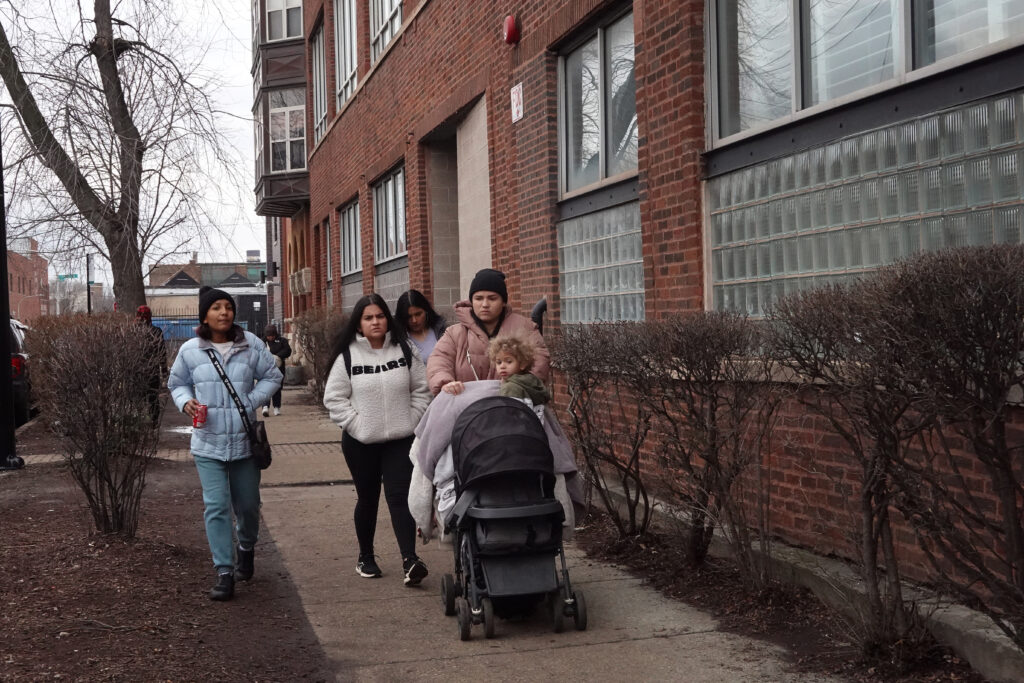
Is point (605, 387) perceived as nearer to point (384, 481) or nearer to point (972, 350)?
point (384, 481)

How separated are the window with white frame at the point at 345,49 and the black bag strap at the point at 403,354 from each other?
48.0 feet

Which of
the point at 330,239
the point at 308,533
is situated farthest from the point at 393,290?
the point at 308,533

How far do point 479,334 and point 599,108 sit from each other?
396 cm

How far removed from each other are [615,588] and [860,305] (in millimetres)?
2994

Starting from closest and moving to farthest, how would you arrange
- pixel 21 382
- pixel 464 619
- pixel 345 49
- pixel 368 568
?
1. pixel 464 619
2. pixel 368 568
3. pixel 21 382
4. pixel 345 49

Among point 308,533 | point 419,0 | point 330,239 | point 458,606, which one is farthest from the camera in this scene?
point 330,239

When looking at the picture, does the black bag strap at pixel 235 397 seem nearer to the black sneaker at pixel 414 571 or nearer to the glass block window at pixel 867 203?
the black sneaker at pixel 414 571

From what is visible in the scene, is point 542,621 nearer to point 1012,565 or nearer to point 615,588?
point 615,588

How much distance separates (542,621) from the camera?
5770 millimetres

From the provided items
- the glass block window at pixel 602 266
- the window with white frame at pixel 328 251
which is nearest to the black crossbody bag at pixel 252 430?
the glass block window at pixel 602 266

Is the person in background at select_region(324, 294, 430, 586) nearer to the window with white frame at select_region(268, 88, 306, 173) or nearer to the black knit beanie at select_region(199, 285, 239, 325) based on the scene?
the black knit beanie at select_region(199, 285, 239, 325)

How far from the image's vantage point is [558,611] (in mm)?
5504

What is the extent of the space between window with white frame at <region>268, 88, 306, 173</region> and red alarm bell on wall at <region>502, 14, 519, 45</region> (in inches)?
905

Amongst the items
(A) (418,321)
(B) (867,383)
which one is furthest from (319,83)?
(B) (867,383)
